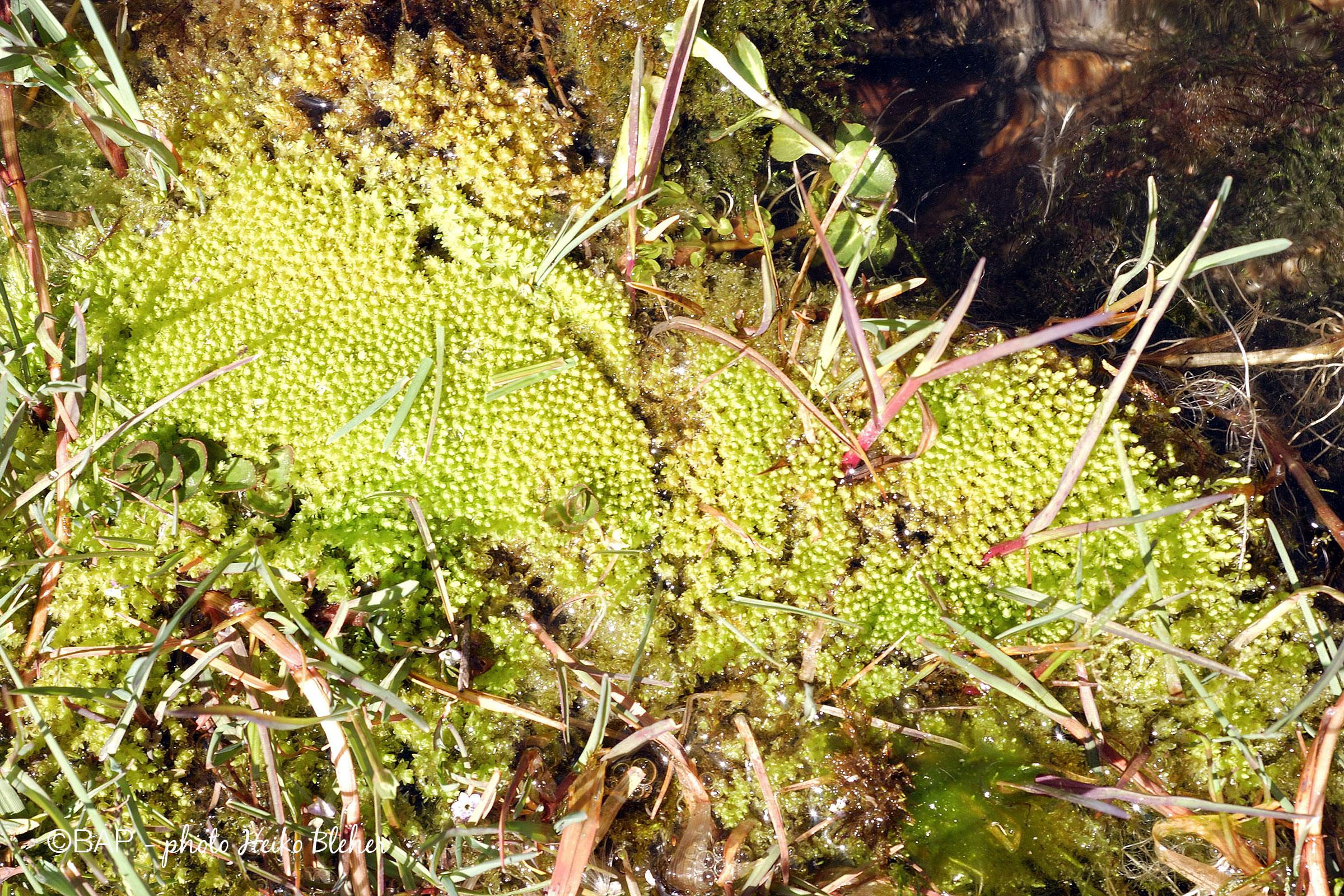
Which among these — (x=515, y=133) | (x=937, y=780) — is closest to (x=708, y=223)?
(x=515, y=133)

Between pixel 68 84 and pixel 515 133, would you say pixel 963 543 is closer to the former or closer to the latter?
pixel 515 133

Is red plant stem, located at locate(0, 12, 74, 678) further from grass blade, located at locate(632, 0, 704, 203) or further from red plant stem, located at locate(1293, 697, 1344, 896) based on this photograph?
red plant stem, located at locate(1293, 697, 1344, 896)

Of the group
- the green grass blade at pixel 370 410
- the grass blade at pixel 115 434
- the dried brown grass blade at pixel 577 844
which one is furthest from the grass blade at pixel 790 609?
the grass blade at pixel 115 434

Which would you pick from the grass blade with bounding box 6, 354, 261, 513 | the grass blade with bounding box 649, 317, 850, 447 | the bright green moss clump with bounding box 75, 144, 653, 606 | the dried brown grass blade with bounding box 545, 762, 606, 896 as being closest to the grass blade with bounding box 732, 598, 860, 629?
the bright green moss clump with bounding box 75, 144, 653, 606

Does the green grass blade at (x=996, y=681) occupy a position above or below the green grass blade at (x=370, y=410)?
below

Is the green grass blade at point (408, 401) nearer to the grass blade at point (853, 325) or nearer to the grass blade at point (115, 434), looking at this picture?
the grass blade at point (115, 434)
